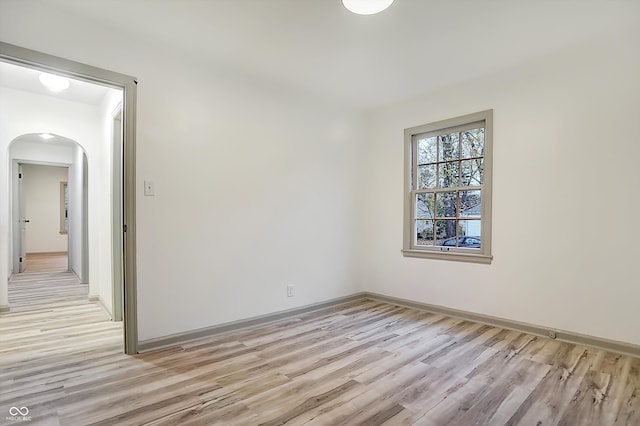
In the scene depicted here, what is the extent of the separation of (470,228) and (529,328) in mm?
1120

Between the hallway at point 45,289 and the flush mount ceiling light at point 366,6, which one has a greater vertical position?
A: the flush mount ceiling light at point 366,6

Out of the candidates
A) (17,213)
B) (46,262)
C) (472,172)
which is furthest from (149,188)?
(46,262)

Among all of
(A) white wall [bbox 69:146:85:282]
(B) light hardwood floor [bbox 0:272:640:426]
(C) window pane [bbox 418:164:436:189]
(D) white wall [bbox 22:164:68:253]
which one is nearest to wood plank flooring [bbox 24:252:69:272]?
(D) white wall [bbox 22:164:68:253]

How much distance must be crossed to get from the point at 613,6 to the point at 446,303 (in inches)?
117

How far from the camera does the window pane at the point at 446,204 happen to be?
3.84m

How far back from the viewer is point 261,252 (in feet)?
11.5

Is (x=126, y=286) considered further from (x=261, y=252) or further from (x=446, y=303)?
(x=446, y=303)

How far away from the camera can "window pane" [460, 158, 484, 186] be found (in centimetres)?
362

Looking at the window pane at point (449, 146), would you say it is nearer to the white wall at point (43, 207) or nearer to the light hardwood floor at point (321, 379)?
the light hardwood floor at point (321, 379)

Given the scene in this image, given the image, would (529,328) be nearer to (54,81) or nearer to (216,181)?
(216,181)

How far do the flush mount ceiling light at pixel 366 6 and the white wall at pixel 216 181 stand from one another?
1.50 metres

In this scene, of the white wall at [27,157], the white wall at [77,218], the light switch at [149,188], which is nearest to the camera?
the light switch at [149,188]

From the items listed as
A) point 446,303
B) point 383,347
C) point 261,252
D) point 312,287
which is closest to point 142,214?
point 261,252

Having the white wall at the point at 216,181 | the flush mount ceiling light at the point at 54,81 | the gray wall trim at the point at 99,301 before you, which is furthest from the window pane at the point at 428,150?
the gray wall trim at the point at 99,301
